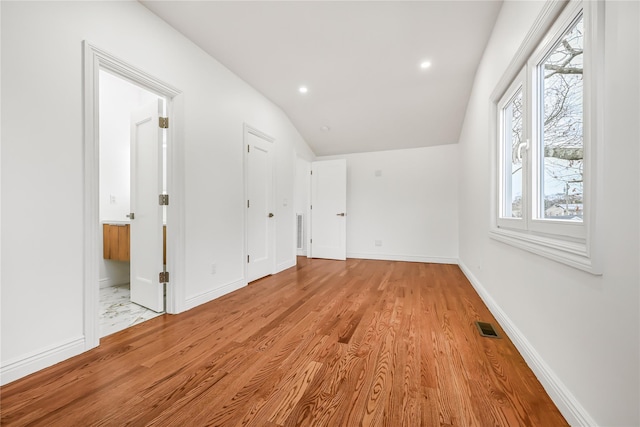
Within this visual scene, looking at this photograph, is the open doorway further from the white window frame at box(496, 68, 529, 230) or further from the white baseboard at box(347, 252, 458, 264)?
the white baseboard at box(347, 252, 458, 264)

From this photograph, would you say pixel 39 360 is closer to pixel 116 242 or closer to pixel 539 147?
pixel 116 242

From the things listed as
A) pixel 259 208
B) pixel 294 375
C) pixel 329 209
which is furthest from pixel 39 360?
pixel 329 209

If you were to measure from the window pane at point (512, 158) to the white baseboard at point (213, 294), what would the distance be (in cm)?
279

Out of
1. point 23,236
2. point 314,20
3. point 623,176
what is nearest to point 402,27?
point 314,20

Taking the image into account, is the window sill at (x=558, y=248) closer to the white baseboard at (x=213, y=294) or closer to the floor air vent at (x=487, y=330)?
the floor air vent at (x=487, y=330)

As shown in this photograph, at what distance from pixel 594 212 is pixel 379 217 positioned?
13.3 ft

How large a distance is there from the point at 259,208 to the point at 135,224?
1403mm

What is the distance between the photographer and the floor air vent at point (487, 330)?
5.98 ft

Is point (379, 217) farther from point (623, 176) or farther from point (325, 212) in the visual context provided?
point (623, 176)

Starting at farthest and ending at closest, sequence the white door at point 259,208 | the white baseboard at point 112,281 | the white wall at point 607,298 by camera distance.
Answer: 1. the white door at point 259,208
2. the white baseboard at point 112,281
3. the white wall at point 607,298

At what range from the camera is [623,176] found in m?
0.82

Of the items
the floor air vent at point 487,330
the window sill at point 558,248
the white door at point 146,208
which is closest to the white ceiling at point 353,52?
the white door at point 146,208

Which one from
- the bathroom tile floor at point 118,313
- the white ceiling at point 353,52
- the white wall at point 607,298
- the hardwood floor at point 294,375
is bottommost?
the bathroom tile floor at point 118,313

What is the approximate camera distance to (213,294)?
2576mm
